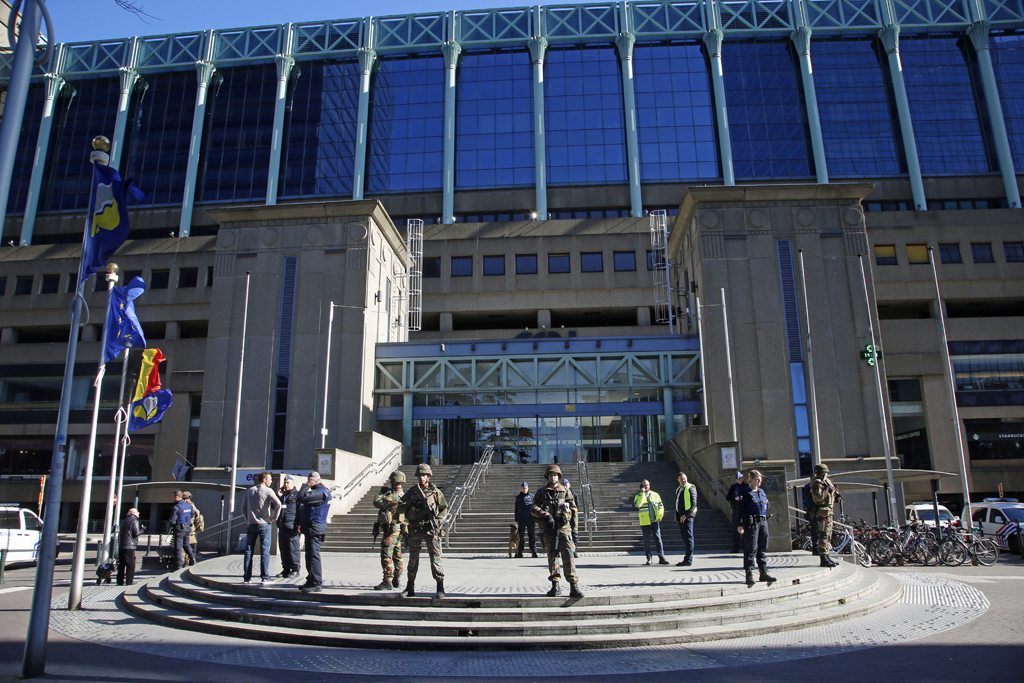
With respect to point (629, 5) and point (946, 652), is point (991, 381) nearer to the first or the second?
point (629, 5)

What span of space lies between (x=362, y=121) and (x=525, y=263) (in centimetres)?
2075

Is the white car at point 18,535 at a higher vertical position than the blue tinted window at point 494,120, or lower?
lower

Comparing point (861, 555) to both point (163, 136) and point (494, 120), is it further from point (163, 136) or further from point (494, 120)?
point (163, 136)

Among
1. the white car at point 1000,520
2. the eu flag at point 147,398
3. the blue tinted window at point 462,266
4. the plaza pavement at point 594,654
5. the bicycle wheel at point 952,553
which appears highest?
the blue tinted window at point 462,266

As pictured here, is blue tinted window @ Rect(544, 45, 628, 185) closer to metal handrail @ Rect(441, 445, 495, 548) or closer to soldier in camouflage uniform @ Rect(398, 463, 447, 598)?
metal handrail @ Rect(441, 445, 495, 548)

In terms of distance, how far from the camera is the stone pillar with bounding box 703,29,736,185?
54906mm

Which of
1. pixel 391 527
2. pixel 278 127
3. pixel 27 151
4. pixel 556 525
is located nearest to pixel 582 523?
pixel 391 527

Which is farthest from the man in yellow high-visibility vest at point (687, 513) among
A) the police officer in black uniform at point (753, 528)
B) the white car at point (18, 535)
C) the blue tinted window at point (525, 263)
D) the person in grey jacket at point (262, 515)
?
the blue tinted window at point (525, 263)

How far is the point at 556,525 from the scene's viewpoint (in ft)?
31.2

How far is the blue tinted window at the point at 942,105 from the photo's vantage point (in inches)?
2206

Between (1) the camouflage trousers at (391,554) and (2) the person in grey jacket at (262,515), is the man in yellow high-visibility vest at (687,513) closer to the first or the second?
(1) the camouflage trousers at (391,554)

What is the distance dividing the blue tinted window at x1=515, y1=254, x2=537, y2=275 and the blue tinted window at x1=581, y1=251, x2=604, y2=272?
2.19m

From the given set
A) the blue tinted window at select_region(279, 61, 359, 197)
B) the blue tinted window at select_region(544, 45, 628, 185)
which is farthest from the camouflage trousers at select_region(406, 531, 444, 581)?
the blue tinted window at select_region(279, 61, 359, 197)

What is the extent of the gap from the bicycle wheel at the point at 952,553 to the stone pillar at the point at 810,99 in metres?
41.0
